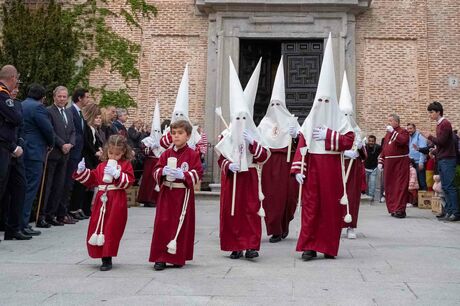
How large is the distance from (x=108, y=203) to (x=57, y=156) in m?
3.66

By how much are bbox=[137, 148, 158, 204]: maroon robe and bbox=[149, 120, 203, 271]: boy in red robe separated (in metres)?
7.33

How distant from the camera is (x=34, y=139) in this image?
28.2 ft

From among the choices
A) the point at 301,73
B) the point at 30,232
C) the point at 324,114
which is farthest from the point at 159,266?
the point at 301,73

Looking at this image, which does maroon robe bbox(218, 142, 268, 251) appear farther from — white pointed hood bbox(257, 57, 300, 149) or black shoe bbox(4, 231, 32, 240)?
black shoe bbox(4, 231, 32, 240)

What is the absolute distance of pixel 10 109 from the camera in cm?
733

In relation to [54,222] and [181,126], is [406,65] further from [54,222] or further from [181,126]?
[181,126]

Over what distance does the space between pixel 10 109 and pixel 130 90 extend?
34.8ft

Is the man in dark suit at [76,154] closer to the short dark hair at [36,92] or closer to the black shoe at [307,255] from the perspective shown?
the short dark hair at [36,92]

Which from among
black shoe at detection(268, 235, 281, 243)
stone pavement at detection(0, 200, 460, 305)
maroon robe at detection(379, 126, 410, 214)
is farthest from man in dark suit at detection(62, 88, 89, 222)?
maroon robe at detection(379, 126, 410, 214)

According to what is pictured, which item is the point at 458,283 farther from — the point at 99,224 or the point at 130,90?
the point at 130,90

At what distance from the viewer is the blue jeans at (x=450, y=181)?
36.6 ft

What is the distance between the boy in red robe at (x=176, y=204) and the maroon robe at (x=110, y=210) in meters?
0.33

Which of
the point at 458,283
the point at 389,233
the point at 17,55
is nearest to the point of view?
the point at 458,283

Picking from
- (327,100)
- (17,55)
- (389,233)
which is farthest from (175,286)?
(17,55)
